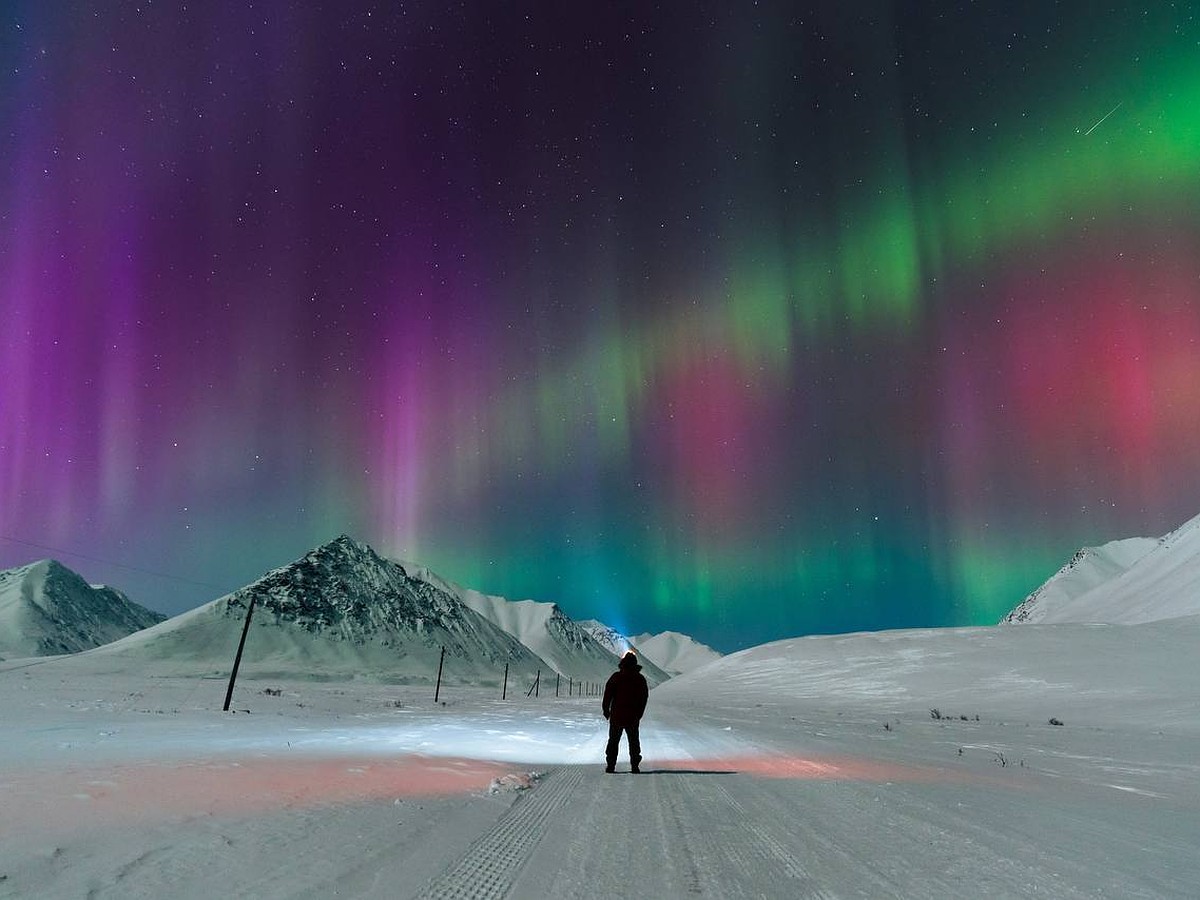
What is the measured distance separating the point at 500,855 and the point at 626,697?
5949 mm

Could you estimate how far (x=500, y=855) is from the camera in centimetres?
514

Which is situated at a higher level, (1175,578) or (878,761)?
(1175,578)

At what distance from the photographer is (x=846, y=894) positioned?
4.25 metres

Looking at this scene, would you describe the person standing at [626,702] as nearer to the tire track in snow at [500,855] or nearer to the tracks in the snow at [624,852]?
the tracks in the snow at [624,852]

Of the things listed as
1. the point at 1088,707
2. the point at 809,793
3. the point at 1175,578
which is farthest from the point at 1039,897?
the point at 1175,578

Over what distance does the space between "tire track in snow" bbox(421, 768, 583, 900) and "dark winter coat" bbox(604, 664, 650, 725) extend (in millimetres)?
2866

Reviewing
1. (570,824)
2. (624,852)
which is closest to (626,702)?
(570,824)

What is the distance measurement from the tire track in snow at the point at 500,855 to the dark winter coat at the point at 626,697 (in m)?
2.87

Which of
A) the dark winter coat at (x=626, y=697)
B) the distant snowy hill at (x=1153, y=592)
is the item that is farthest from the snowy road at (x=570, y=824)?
the distant snowy hill at (x=1153, y=592)

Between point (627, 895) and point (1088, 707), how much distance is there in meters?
37.3

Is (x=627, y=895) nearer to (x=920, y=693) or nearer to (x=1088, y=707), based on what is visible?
(x=1088, y=707)

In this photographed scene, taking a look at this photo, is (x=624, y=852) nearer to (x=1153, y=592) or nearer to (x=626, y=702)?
(x=626, y=702)

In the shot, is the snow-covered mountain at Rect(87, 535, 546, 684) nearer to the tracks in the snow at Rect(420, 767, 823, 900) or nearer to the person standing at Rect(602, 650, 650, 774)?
the person standing at Rect(602, 650, 650, 774)

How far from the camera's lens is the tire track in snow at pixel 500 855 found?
13.9ft
